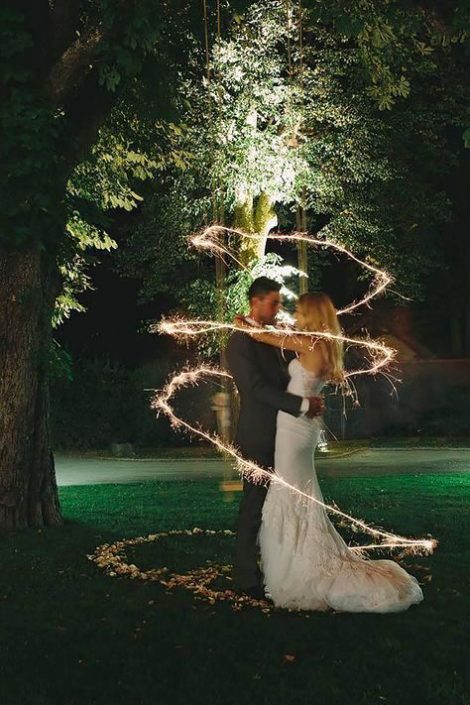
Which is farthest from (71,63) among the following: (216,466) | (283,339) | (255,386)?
(216,466)

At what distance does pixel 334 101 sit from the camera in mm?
25000

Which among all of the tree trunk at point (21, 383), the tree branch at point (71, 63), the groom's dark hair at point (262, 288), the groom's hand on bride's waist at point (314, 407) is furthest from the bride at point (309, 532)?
the tree branch at point (71, 63)

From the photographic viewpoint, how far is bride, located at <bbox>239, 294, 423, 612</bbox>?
7738mm

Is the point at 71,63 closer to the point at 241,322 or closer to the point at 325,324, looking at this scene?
the point at 241,322

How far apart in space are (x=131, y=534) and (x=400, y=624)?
4.97 metres

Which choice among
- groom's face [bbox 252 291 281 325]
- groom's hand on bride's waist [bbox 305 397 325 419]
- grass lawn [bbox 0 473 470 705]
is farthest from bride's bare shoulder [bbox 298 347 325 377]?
grass lawn [bbox 0 473 470 705]

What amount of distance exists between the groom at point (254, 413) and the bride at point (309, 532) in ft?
0.24

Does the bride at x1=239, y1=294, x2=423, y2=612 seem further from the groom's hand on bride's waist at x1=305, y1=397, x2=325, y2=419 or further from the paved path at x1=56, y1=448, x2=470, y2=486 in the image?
the paved path at x1=56, y1=448, x2=470, y2=486

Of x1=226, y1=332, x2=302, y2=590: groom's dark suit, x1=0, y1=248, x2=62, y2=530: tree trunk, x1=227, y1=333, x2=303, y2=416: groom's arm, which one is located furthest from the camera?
x1=0, y1=248, x2=62, y2=530: tree trunk

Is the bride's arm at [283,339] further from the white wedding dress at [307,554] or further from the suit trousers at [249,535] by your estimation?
the suit trousers at [249,535]

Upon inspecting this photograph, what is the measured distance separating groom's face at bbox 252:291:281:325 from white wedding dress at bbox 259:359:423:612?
410 millimetres

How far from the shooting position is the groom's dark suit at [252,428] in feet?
26.8

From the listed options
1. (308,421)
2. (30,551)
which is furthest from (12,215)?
(308,421)

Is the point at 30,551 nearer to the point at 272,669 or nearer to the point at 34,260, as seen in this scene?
the point at 34,260
